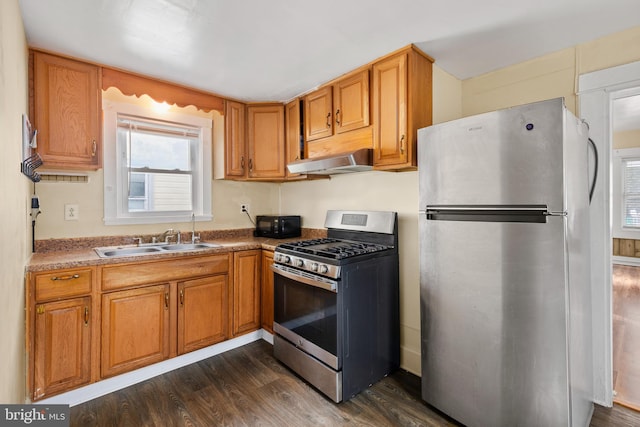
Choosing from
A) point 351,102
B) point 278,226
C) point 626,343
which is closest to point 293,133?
point 351,102

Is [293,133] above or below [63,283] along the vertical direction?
above

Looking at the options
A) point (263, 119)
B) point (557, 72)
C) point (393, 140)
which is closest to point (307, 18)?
point (393, 140)

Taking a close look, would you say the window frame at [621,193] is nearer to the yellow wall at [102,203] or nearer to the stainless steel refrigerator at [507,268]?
the stainless steel refrigerator at [507,268]

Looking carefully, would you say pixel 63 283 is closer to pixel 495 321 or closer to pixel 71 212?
pixel 71 212

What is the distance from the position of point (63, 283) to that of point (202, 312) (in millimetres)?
966

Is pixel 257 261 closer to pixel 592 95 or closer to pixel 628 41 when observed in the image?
pixel 592 95

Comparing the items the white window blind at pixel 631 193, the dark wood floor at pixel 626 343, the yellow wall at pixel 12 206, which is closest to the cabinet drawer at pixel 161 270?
the yellow wall at pixel 12 206

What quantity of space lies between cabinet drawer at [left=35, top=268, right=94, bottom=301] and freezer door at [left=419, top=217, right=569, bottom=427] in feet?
7.12

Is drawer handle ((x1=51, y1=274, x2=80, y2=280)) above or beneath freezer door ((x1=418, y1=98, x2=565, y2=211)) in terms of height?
beneath

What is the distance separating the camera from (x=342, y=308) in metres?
2.03

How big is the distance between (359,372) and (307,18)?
7.38 ft

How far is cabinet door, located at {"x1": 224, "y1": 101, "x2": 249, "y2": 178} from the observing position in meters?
3.12

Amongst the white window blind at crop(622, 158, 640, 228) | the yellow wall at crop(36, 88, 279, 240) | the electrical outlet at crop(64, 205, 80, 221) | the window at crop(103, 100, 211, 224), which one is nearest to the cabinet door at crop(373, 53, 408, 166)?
the yellow wall at crop(36, 88, 279, 240)

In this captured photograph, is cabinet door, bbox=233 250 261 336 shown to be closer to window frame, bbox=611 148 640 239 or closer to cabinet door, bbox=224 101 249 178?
cabinet door, bbox=224 101 249 178
